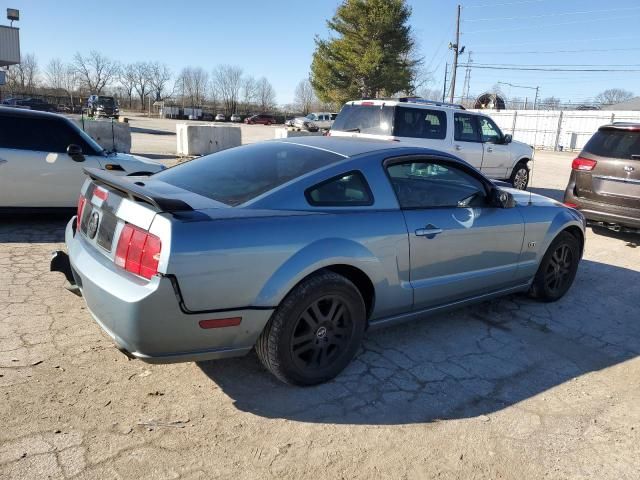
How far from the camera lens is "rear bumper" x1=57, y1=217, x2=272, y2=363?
2533 millimetres

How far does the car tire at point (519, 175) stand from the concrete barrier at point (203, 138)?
340 inches

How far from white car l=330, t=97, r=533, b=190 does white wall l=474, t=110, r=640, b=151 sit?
22.0 m

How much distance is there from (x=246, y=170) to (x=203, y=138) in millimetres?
13562

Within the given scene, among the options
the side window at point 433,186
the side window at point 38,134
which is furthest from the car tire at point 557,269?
the side window at point 38,134

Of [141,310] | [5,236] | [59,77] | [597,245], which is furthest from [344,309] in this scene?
[59,77]

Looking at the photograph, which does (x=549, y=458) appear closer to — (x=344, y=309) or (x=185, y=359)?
(x=344, y=309)

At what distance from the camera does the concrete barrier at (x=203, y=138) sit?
16141 mm

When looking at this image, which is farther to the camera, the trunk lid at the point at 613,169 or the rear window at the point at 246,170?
the trunk lid at the point at 613,169

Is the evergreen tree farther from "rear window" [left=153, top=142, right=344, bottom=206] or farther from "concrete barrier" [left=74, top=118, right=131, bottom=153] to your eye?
"rear window" [left=153, top=142, right=344, bottom=206]

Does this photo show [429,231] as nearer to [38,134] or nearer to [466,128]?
[38,134]

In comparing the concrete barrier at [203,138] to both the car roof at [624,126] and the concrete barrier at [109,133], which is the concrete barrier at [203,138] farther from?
the car roof at [624,126]

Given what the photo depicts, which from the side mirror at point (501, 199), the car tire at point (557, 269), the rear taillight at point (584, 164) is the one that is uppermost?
the rear taillight at point (584, 164)

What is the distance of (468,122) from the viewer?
10.0 m

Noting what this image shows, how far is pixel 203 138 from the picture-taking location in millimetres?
16312
